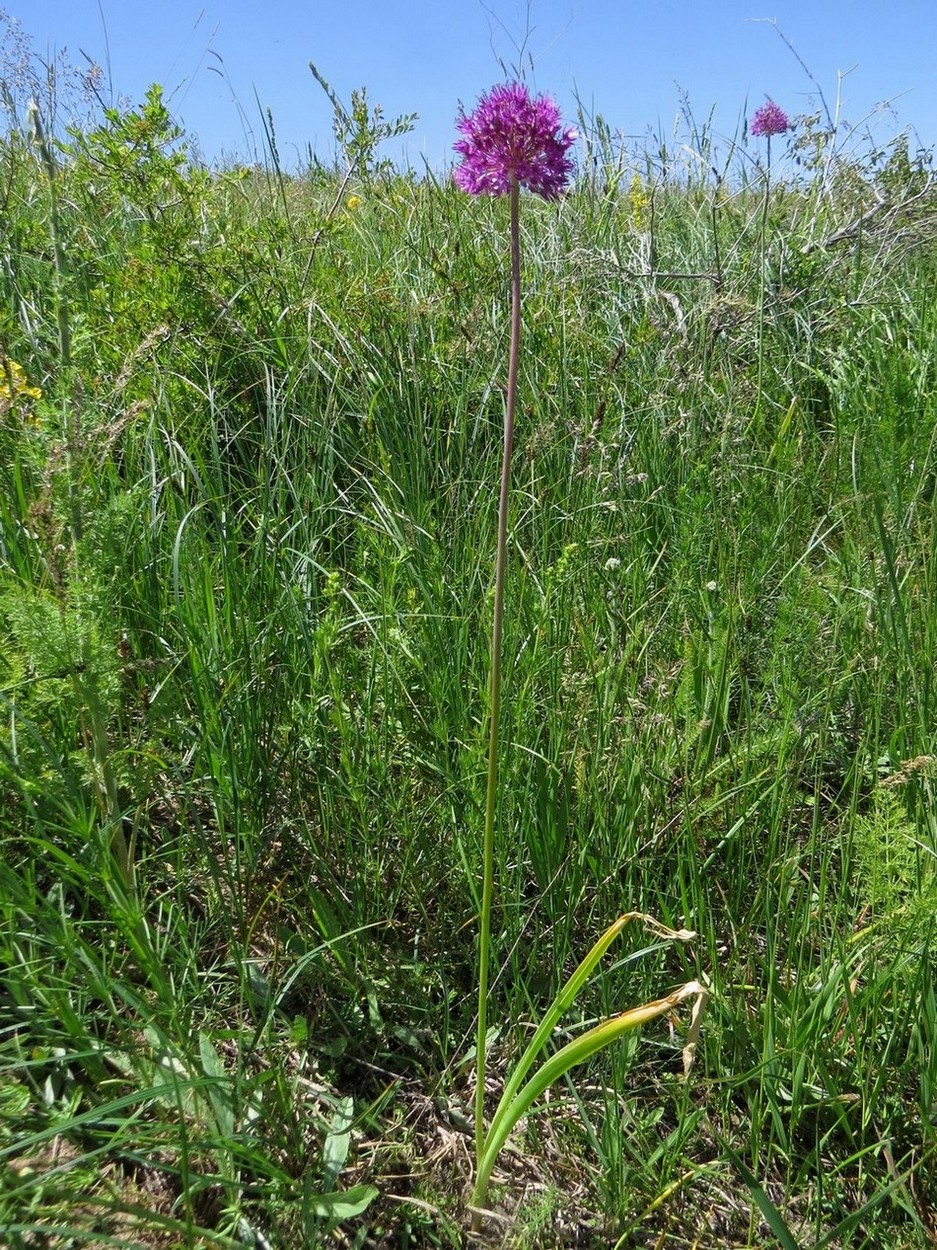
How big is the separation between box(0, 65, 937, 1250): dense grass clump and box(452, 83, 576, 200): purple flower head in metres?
0.54

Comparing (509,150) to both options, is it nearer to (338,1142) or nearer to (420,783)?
(420,783)

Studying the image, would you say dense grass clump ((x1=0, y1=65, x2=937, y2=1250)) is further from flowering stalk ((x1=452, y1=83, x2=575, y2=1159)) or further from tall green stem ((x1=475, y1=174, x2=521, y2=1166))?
flowering stalk ((x1=452, y1=83, x2=575, y2=1159))

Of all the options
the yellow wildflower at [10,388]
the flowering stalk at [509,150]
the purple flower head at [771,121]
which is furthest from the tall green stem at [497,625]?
the purple flower head at [771,121]

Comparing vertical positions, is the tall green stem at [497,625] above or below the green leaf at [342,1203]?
above

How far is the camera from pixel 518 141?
3.18 ft

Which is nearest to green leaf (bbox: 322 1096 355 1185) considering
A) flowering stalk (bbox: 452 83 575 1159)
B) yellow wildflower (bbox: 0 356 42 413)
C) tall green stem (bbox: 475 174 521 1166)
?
tall green stem (bbox: 475 174 521 1166)

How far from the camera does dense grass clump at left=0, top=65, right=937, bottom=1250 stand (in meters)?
1.07

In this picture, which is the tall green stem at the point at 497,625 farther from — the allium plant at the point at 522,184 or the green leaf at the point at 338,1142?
the green leaf at the point at 338,1142

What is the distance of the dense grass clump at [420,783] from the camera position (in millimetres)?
1074

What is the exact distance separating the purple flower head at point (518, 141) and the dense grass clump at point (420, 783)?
0.54 meters

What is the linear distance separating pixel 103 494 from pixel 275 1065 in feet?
3.91

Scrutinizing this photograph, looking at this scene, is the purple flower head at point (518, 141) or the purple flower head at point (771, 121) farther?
the purple flower head at point (771, 121)

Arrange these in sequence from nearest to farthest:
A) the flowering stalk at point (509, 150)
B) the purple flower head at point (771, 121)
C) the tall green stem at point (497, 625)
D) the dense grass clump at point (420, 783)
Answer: the tall green stem at point (497, 625), the flowering stalk at point (509, 150), the dense grass clump at point (420, 783), the purple flower head at point (771, 121)

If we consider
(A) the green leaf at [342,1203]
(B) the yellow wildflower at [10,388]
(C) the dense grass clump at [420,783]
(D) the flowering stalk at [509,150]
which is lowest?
(A) the green leaf at [342,1203]
